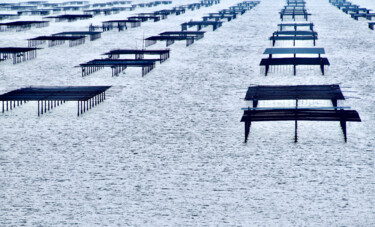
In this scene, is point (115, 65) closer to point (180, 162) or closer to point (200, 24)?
point (180, 162)

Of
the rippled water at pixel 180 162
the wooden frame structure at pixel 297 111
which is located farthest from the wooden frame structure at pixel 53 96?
the wooden frame structure at pixel 297 111

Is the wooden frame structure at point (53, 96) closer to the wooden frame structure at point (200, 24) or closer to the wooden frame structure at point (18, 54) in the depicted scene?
the wooden frame structure at point (18, 54)

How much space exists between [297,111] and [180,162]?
186 inches

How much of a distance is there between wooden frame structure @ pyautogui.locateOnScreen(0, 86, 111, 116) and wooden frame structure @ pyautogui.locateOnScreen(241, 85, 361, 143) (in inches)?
242

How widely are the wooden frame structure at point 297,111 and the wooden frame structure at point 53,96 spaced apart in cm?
615

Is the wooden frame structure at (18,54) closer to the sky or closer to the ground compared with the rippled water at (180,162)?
closer to the sky

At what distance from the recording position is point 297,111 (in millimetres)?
16641

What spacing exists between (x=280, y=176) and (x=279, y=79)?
13928mm

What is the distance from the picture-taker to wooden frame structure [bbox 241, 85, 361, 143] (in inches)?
621

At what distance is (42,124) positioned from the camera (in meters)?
18.1

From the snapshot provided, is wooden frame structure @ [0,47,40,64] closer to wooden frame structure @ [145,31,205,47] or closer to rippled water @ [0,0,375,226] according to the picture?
rippled water @ [0,0,375,226]

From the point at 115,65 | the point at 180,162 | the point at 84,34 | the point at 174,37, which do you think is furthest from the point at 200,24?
the point at 180,162

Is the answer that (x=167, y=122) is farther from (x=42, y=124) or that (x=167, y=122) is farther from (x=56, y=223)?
(x=56, y=223)

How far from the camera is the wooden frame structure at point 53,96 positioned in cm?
1958
